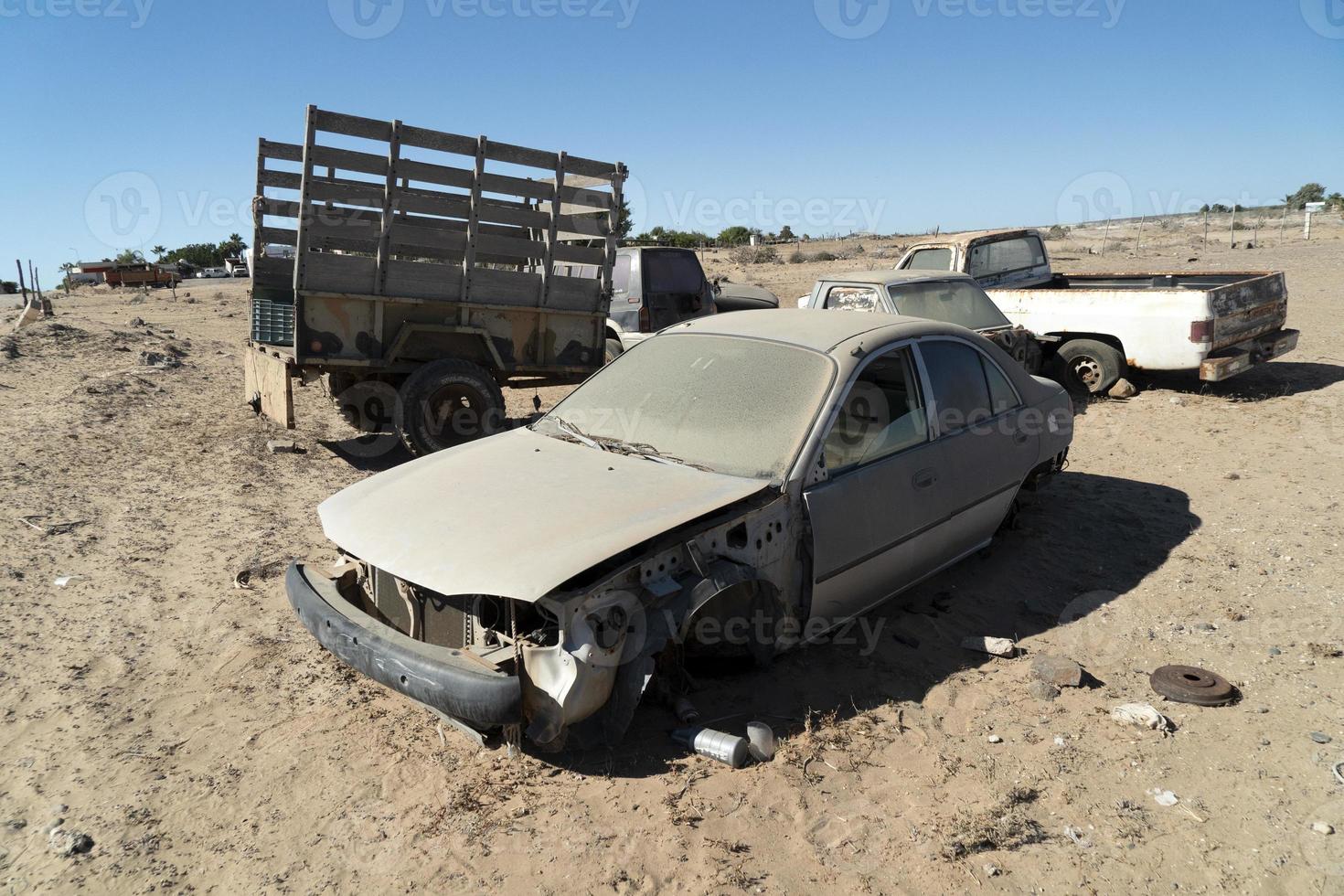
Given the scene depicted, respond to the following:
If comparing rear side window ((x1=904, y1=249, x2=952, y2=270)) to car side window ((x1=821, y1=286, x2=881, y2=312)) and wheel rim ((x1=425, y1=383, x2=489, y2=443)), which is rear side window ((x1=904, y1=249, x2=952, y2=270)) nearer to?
car side window ((x1=821, y1=286, x2=881, y2=312))

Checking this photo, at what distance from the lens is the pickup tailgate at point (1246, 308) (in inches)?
350

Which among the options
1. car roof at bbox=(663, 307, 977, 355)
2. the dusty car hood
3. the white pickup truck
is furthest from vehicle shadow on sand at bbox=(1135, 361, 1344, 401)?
the dusty car hood

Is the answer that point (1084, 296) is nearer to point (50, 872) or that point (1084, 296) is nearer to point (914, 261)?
point (914, 261)

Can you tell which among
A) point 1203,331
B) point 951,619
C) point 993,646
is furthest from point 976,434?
point 1203,331

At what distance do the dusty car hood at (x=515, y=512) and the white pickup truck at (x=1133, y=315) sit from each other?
24.7 feet

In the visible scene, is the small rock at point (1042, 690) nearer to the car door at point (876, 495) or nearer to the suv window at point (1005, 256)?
the car door at point (876, 495)

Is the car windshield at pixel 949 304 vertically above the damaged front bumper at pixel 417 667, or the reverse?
the car windshield at pixel 949 304

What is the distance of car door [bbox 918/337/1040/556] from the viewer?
4.49 m

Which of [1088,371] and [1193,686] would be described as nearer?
[1193,686]

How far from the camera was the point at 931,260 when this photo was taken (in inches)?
432

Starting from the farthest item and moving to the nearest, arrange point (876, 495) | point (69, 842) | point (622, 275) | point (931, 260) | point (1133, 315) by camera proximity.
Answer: point (931, 260)
point (622, 275)
point (1133, 315)
point (876, 495)
point (69, 842)

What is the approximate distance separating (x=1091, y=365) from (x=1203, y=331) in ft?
4.11

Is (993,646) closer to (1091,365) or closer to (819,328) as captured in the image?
(819,328)

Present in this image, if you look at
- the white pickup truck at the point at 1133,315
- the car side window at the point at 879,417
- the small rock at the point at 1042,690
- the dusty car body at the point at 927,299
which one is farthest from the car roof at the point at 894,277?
the small rock at the point at 1042,690
